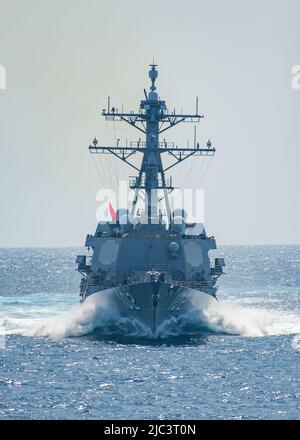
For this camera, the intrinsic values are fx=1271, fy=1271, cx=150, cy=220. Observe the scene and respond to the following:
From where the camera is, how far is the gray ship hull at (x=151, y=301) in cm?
5622

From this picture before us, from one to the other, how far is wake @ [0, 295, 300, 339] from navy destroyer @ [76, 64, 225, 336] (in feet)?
1.38

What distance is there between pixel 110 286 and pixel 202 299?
14.4 feet

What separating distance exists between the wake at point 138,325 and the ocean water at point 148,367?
6cm

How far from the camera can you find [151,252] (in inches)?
2409

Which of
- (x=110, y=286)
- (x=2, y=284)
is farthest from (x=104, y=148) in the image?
(x=2, y=284)

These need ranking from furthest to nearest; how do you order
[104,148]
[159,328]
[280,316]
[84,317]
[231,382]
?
[280,316], [104,148], [84,317], [159,328], [231,382]

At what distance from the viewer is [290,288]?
114 meters

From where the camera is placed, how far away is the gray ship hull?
5622 centimetres
